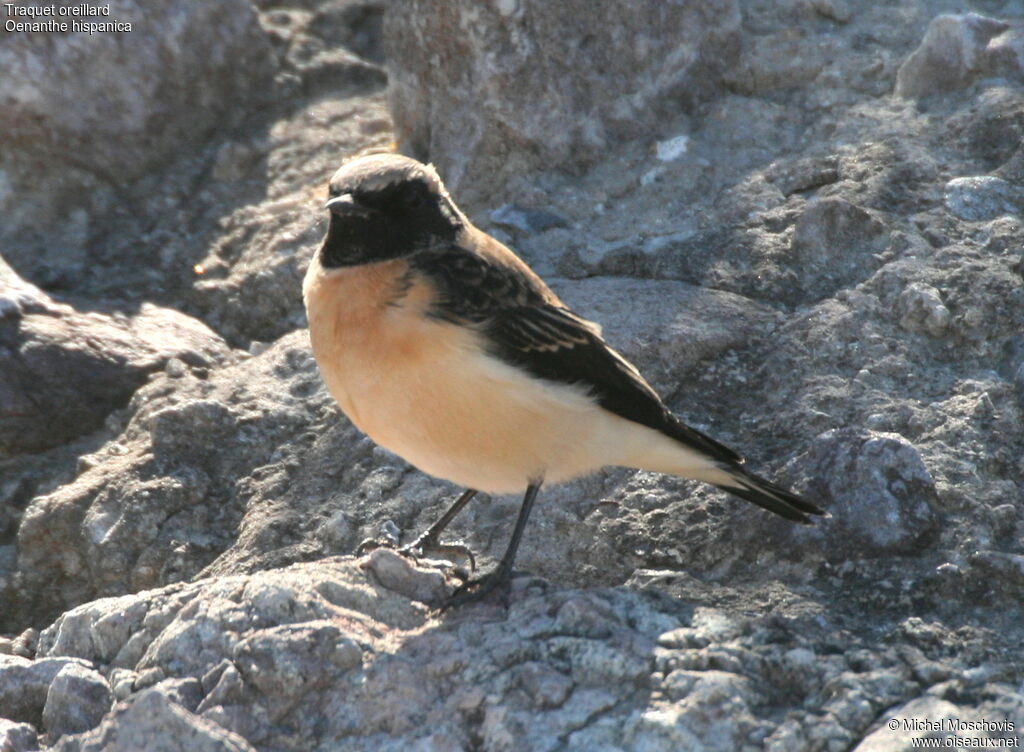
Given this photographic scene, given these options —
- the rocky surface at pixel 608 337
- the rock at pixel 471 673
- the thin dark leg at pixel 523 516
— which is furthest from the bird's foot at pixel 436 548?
the rock at pixel 471 673

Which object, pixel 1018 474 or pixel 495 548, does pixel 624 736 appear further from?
pixel 1018 474

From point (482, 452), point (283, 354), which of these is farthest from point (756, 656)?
point (283, 354)

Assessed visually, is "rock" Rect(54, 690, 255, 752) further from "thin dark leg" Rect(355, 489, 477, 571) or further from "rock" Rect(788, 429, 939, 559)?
"rock" Rect(788, 429, 939, 559)

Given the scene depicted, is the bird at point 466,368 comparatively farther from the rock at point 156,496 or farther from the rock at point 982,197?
the rock at point 982,197

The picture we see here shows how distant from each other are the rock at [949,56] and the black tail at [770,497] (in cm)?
311

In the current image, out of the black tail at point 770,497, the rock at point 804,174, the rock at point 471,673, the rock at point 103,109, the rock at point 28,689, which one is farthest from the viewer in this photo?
the rock at point 103,109

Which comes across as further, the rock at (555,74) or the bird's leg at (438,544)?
the rock at (555,74)

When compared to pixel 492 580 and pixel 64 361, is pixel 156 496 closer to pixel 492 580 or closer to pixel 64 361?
pixel 64 361

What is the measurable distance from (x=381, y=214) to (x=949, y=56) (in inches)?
141

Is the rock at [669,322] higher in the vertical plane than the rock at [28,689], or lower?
higher

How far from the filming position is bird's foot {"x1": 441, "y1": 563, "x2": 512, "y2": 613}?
472 centimetres

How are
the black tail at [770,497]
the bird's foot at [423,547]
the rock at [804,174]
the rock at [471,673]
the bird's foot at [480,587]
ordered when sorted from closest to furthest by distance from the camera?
the rock at [471,673] → the bird's foot at [480,587] → the black tail at [770,497] → the bird's foot at [423,547] → the rock at [804,174]

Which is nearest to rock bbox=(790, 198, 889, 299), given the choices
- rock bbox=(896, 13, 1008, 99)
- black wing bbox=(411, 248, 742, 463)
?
rock bbox=(896, 13, 1008, 99)

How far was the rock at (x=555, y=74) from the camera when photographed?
714 centimetres
